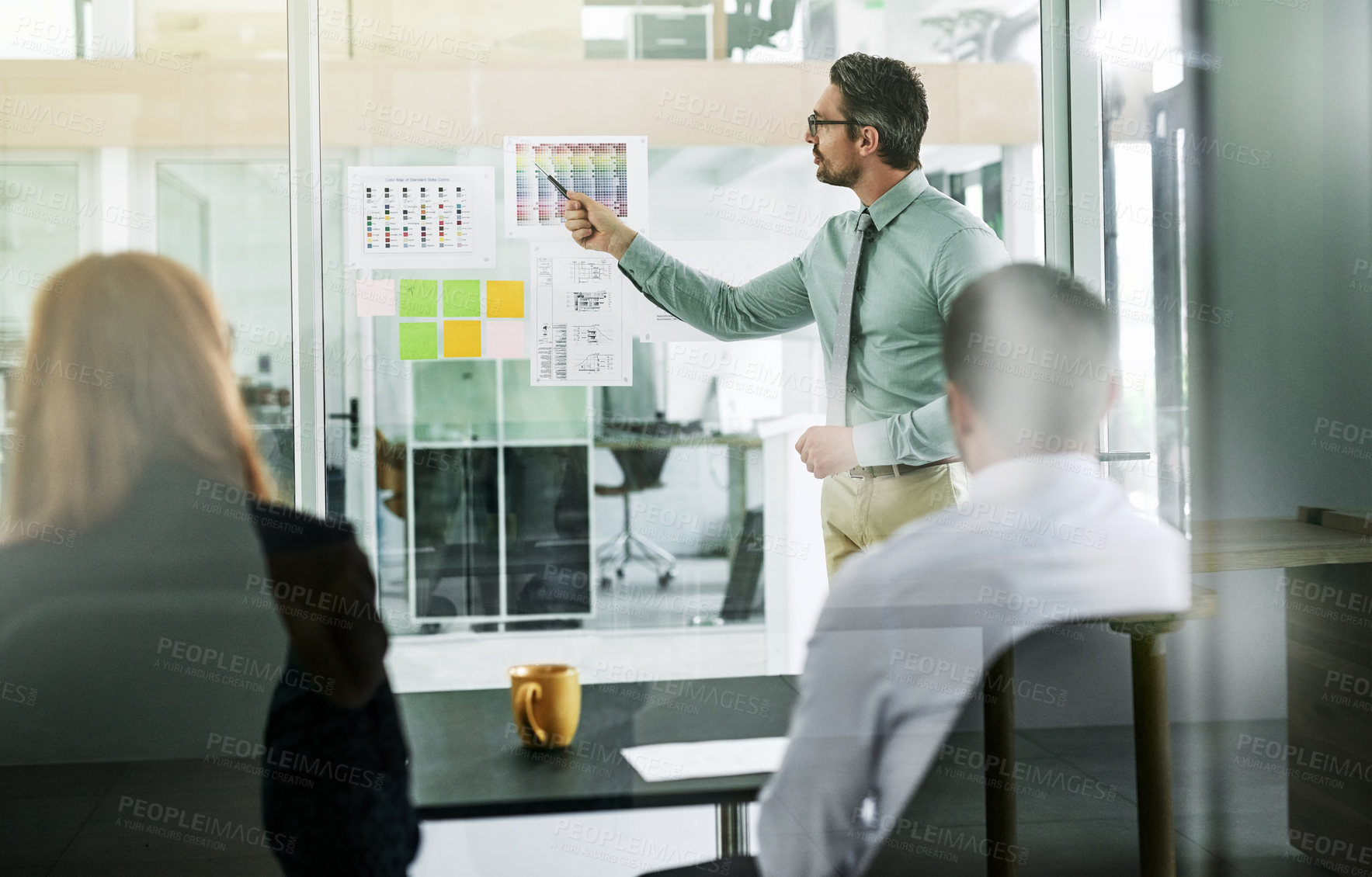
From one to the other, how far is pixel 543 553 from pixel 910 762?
2.34ft

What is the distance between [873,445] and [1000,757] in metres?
0.56

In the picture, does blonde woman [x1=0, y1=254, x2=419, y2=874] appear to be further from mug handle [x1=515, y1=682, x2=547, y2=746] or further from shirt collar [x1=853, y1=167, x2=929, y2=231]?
shirt collar [x1=853, y1=167, x2=929, y2=231]

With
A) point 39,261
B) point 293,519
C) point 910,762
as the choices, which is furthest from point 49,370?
point 910,762

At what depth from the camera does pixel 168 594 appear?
164cm

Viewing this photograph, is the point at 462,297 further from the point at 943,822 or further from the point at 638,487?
the point at 943,822

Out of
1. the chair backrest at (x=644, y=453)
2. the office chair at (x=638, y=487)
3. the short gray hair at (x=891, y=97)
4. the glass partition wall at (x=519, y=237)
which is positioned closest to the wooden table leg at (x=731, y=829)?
the glass partition wall at (x=519, y=237)

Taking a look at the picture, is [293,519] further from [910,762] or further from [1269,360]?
[1269,360]

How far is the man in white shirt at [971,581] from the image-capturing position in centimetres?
157

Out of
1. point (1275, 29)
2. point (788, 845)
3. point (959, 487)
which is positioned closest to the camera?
point (788, 845)

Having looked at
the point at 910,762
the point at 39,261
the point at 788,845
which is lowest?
the point at 788,845

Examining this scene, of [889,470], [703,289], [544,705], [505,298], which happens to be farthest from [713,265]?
[544,705]

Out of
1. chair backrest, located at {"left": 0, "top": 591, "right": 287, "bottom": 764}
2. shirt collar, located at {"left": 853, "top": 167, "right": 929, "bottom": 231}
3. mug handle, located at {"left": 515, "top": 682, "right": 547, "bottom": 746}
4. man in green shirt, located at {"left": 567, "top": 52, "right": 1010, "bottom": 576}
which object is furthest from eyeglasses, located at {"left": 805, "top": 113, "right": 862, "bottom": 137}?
chair backrest, located at {"left": 0, "top": 591, "right": 287, "bottom": 764}

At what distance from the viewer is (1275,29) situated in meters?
1.84

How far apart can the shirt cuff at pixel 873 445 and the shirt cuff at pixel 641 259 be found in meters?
0.44
